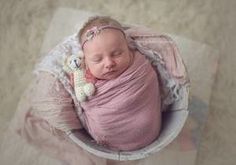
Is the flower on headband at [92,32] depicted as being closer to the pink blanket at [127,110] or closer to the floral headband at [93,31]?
the floral headband at [93,31]

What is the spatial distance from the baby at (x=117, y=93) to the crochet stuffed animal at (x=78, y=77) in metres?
0.02

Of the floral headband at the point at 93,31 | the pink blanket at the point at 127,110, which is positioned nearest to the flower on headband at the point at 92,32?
the floral headband at the point at 93,31

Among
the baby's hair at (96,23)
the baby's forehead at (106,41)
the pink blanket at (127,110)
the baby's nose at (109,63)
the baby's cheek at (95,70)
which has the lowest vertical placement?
the pink blanket at (127,110)

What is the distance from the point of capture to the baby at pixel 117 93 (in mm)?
832

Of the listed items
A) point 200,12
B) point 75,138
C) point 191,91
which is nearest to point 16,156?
point 75,138

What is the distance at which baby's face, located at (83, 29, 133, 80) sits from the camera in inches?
32.4

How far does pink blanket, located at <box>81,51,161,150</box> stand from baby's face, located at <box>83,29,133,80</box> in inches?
0.7

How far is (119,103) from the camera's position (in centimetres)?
84

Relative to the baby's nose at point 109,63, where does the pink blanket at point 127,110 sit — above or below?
below

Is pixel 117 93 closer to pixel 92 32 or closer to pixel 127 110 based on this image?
pixel 127 110

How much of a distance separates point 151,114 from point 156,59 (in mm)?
147

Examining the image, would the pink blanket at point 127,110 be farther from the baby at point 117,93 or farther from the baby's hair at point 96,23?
the baby's hair at point 96,23

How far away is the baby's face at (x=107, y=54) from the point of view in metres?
0.82

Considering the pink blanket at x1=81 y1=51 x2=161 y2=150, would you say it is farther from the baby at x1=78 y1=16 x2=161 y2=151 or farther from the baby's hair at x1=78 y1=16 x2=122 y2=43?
the baby's hair at x1=78 y1=16 x2=122 y2=43
